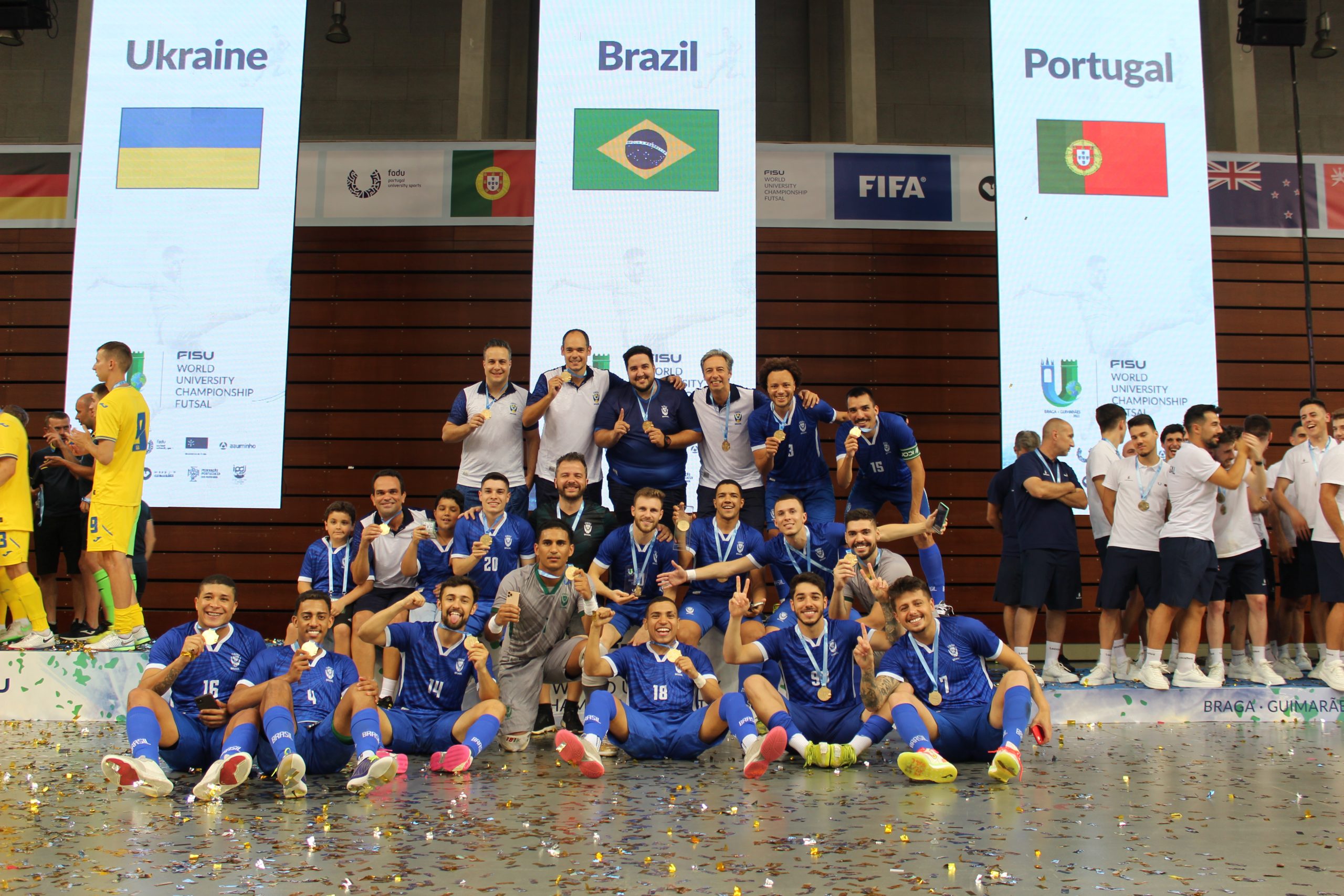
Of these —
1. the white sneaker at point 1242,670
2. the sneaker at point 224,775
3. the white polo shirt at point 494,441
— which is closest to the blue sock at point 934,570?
the white sneaker at point 1242,670

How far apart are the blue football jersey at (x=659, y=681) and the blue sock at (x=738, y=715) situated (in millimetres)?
308

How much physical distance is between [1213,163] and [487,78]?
738 cm

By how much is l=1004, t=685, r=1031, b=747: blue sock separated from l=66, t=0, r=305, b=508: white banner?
5797 mm

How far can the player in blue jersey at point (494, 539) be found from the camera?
6156 mm

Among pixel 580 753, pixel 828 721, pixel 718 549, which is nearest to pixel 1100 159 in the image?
pixel 718 549

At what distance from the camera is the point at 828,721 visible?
512 centimetres

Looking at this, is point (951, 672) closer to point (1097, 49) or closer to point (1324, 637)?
point (1324, 637)

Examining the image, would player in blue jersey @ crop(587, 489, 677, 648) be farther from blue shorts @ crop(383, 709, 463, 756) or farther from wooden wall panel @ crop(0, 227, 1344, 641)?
wooden wall panel @ crop(0, 227, 1344, 641)

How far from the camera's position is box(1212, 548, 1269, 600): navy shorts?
6.75 meters

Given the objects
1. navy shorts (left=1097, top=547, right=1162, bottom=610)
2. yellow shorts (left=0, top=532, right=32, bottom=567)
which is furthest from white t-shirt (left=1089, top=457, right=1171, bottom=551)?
yellow shorts (left=0, top=532, right=32, bottom=567)

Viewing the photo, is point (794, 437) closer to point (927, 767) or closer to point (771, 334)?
point (927, 767)

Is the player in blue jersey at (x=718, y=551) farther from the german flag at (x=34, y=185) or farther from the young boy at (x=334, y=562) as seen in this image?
the german flag at (x=34, y=185)

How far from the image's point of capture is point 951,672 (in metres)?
4.96

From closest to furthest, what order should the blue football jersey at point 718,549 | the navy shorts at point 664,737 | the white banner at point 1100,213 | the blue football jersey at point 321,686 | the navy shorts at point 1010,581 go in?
the blue football jersey at point 321,686 < the navy shorts at point 664,737 < the blue football jersey at point 718,549 < the navy shorts at point 1010,581 < the white banner at point 1100,213
